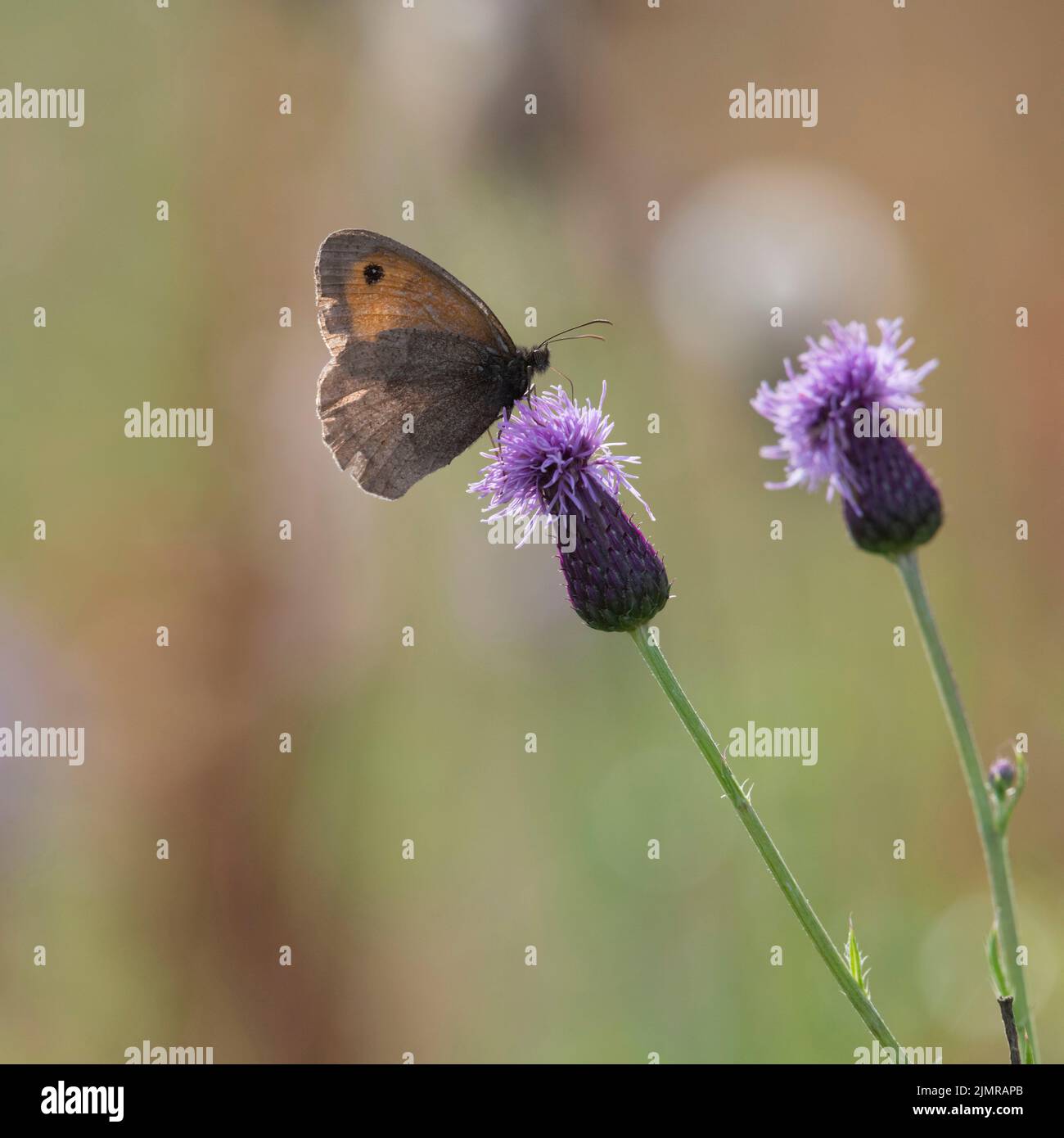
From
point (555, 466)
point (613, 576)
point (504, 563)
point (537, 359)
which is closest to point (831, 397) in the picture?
point (613, 576)

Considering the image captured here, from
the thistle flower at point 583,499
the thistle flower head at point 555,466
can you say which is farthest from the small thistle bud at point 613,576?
the thistle flower head at point 555,466

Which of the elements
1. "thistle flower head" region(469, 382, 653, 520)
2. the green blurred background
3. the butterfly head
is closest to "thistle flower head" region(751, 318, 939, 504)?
"thistle flower head" region(469, 382, 653, 520)

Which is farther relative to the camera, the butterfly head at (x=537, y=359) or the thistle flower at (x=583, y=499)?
the butterfly head at (x=537, y=359)

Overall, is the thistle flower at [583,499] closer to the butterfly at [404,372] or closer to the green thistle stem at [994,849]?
the butterfly at [404,372]

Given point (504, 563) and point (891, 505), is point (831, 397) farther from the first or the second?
point (504, 563)

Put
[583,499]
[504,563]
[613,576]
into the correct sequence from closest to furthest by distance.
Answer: [613,576] → [583,499] → [504,563]
